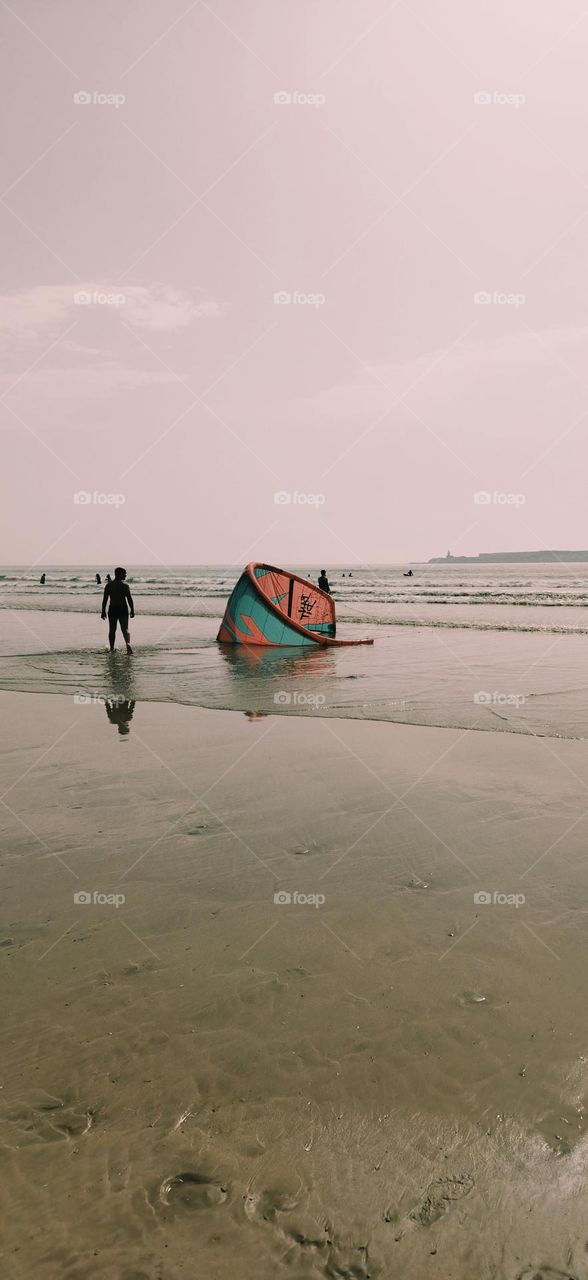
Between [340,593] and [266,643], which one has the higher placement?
[340,593]

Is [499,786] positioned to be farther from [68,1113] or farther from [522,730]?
[68,1113]

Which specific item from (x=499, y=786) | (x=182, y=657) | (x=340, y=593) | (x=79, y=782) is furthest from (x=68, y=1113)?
(x=340, y=593)

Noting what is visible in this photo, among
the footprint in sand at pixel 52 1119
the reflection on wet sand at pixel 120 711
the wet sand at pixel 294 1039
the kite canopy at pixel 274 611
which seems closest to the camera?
the wet sand at pixel 294 1039

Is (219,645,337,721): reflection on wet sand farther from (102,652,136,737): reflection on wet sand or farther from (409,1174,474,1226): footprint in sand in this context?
(409,1174,474,1226): footprint in sand

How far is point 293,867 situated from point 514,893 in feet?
4.40

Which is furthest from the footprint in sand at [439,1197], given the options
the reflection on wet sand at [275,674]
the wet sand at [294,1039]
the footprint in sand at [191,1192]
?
the reflection on wet sand at [275,674]

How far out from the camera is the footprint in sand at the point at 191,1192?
213 centimetres

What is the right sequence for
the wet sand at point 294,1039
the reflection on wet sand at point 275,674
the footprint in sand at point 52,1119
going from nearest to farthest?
1. the wet sand at point 294,1039
2. the footprint in sand at point 52,1119
3. the reflection on wet sand at point 275,674

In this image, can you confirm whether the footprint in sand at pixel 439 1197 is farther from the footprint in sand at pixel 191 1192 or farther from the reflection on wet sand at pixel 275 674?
the reflection on wet sand at pixel 275 674

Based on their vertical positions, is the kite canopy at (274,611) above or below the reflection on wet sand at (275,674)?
above

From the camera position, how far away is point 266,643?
1802cm

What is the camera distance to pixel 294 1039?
2.85m

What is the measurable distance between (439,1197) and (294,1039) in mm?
830

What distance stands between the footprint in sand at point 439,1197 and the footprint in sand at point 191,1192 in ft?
1.91
